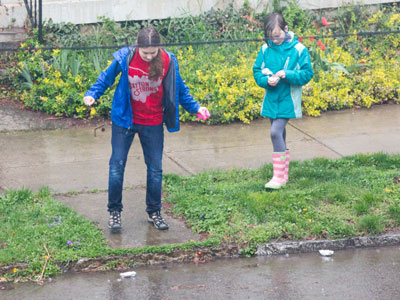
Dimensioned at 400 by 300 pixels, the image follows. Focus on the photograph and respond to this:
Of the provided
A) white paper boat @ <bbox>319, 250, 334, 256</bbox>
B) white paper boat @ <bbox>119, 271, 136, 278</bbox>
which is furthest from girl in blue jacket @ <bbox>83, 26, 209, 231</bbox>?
white paper boat @ <bbox>319, 250, 334, 256</bbox>

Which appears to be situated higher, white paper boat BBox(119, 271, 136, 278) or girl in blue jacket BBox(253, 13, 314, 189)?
girl in blue jacket BBox(253, 13, 314, 189)

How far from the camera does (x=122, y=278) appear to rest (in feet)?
15.1

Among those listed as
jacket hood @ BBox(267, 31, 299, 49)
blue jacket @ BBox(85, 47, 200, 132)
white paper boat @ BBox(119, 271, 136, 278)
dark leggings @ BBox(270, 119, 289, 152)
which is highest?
jacket hood @ BBox(267, 31, 299, 49)

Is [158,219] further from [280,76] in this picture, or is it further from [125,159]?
[280,76]

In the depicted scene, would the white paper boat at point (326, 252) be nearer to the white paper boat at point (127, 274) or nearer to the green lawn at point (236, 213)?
the green lawn at point (236, 213)

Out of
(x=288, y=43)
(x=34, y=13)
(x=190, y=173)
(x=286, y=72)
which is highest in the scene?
(x=34, y=13)

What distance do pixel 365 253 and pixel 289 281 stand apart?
2.63 ft

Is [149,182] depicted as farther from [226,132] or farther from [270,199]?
[226,132]

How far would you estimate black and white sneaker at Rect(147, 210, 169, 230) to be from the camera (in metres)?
5.23

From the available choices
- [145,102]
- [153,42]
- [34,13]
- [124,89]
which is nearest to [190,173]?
[145,102]

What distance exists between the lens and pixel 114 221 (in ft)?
17.0

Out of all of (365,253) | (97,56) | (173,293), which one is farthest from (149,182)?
(97,56)

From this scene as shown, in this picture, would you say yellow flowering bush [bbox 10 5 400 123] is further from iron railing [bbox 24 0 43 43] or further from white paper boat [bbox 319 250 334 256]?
white paper boat [bbox 319 250 334 256]

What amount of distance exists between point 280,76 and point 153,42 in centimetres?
131
